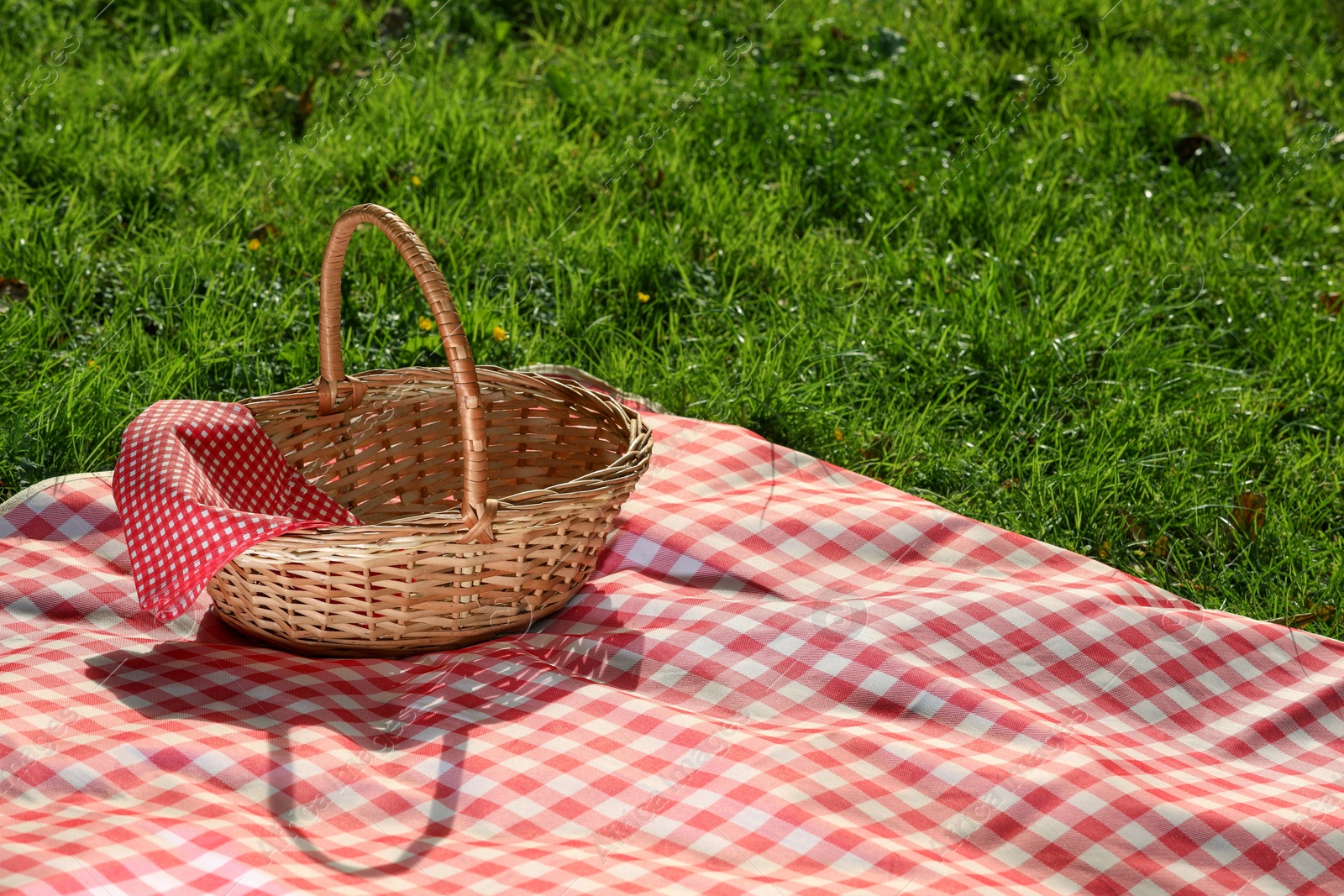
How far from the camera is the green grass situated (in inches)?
110

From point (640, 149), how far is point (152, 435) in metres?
2.21

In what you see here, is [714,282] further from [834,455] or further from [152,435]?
[152,435]

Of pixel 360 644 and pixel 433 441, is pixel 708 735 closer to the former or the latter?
pixel 360 644

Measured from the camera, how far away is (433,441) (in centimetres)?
242

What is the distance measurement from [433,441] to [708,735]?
0.93 m

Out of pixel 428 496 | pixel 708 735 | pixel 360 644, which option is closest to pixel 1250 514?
pixel 708 735

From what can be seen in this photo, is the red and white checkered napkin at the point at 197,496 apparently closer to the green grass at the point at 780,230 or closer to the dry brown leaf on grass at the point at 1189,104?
the green grass at the point at 780,230

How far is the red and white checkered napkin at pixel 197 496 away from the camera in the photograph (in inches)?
68.9

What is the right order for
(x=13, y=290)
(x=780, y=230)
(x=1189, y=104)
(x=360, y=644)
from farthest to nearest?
(x=1189, y=104), (x=780, y=230), (x=13, y=290), (x=360, y=644)

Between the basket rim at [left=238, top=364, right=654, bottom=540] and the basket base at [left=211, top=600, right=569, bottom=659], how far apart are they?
0.19 meters

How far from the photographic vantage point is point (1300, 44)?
4.87 m

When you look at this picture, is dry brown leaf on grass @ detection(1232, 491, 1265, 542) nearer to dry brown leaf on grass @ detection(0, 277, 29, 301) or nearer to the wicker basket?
the wicker basket

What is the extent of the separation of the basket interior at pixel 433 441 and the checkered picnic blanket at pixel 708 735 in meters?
0.20

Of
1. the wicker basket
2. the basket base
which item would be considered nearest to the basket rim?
the wicker basket
